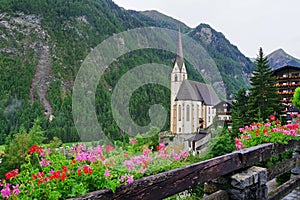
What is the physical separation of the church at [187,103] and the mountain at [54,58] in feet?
11.6

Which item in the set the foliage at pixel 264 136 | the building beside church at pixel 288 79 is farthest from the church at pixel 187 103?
the foliage at pixel 264 136

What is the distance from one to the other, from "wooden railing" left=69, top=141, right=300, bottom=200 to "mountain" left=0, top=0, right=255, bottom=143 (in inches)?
1851

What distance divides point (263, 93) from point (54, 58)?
94.2 metres

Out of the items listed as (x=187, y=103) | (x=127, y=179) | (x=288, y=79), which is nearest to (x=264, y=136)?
(x=127, y=179)

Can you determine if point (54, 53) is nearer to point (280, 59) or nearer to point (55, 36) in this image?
point (55, 36)

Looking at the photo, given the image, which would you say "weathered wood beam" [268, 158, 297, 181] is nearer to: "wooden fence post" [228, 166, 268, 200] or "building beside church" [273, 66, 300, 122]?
"wooden fence post" [228, 166, 268, 200]

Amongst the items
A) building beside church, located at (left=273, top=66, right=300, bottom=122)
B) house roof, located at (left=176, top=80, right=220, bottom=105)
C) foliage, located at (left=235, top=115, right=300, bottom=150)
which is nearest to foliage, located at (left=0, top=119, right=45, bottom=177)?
foliage, located at (left=235, top=115, right=300, bottom=150)

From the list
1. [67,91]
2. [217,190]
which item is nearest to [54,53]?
[67,91]

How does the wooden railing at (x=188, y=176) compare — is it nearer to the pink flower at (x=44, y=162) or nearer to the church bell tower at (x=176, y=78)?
the pink flower at (x=44, y=162)

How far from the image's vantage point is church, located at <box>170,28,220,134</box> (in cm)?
4684

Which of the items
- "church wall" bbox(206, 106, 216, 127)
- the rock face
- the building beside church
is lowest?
"church wall" bbox(206, 106, 216, 127)

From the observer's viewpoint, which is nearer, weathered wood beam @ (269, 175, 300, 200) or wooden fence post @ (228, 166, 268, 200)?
wooden fence post @ (228, 166, 268, 200)

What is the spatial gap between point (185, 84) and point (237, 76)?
7678 cm

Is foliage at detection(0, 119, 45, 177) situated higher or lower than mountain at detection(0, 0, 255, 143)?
lower
